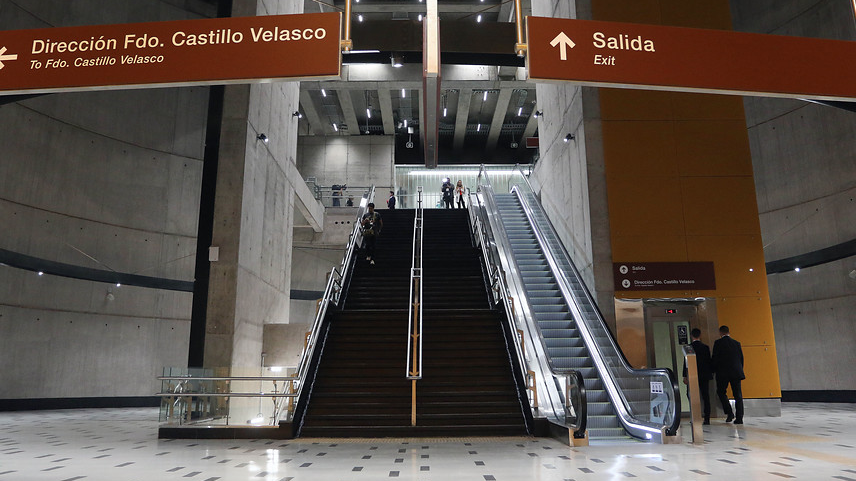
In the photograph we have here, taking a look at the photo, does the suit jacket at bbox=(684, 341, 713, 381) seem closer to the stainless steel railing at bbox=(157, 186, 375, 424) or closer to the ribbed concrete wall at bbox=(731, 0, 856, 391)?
the stainless steel railing at bbox=(157, 186, 375, 424)

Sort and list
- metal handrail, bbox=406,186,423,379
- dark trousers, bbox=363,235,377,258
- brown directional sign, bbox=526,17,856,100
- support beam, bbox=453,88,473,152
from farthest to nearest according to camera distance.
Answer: support beam, bbox=453,88,473,152
dark trousers, bbox=363,235,377,258
metal handrail, bbox=406,186,423,379
brown directional sign, bbox=526,17,856,100

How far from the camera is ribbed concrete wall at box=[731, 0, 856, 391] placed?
14.1 metres

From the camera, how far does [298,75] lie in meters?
4.39

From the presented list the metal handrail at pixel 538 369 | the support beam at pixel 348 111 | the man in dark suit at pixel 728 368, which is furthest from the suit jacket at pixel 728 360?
the support beam at pixel 348 111

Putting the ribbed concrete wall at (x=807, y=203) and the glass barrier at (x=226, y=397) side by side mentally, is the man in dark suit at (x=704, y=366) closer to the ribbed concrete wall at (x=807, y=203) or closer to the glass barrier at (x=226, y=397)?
the glass barrier at (x=226, y=397)

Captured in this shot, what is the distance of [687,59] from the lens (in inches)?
180

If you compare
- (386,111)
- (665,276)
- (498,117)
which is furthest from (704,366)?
(386,111)

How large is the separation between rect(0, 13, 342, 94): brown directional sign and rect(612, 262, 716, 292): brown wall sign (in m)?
7.64

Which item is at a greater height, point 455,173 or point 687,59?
point 455,173

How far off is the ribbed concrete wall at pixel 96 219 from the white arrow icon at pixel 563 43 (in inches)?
560

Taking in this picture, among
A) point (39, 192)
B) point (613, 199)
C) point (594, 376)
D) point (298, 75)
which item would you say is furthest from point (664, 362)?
point (39, 192)

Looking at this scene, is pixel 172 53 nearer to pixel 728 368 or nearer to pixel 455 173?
pixel 728 368

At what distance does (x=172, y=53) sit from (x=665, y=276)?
29.4 ft

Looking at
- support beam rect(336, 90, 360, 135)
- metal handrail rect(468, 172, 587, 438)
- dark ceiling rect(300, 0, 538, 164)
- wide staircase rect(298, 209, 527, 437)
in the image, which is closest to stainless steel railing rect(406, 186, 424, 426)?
wide staircase rect(298, 209, 527, 437)
